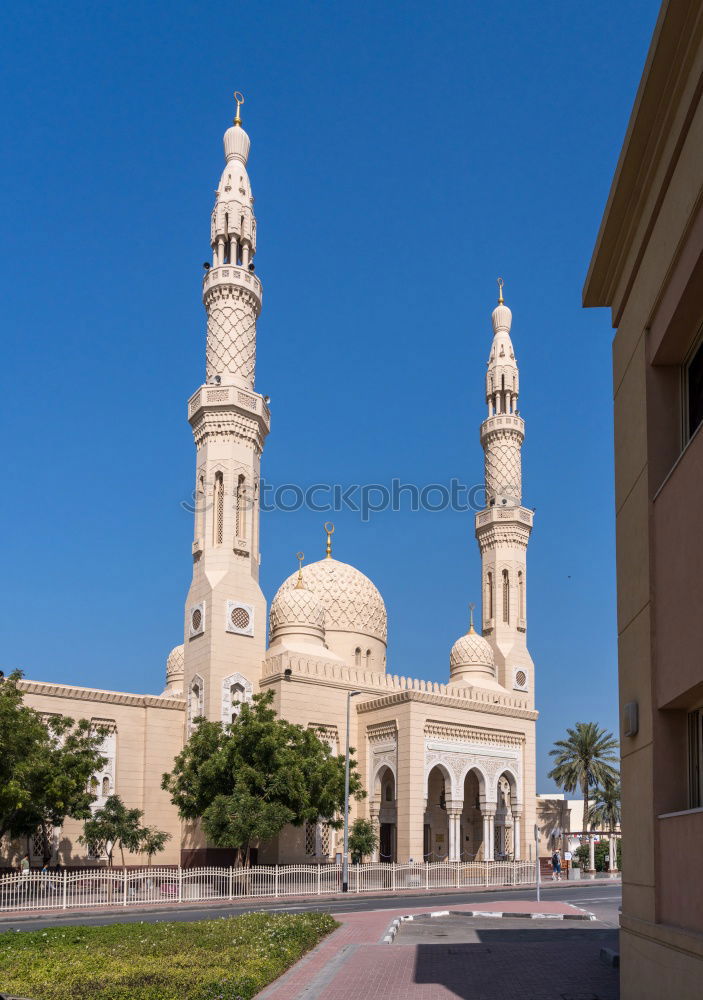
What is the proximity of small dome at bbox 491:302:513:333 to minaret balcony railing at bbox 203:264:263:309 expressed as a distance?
17020 millimetres

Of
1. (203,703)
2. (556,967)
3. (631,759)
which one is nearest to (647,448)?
(631,759)

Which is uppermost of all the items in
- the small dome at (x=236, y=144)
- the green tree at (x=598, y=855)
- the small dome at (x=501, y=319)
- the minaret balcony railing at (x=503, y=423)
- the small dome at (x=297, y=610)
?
the small dome at (x=236, y=144)

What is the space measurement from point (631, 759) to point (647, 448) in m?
2.89

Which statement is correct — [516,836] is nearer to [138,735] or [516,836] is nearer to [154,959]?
[138,735]

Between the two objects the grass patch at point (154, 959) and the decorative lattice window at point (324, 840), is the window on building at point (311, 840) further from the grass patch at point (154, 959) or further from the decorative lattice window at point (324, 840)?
the grass patch at point (154, 959)

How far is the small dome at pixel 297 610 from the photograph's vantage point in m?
43.2

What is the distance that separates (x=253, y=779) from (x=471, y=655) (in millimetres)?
18726

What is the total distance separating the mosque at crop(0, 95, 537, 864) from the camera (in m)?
36.9

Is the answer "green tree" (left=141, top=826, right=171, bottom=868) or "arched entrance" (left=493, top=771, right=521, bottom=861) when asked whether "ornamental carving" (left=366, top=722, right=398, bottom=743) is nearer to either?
"arched entrance" (left=493, top=771, right=521, bottom=861)

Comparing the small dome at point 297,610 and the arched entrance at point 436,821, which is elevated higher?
the small dome at point 297,610

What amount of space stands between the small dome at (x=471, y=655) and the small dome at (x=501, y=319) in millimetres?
16517

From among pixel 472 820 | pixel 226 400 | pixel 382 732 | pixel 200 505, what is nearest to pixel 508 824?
pixel 472 820

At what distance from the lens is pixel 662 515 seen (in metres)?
8.56

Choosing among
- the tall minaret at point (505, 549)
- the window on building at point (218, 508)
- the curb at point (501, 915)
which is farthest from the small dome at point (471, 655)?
the curb at point (501, 915)
